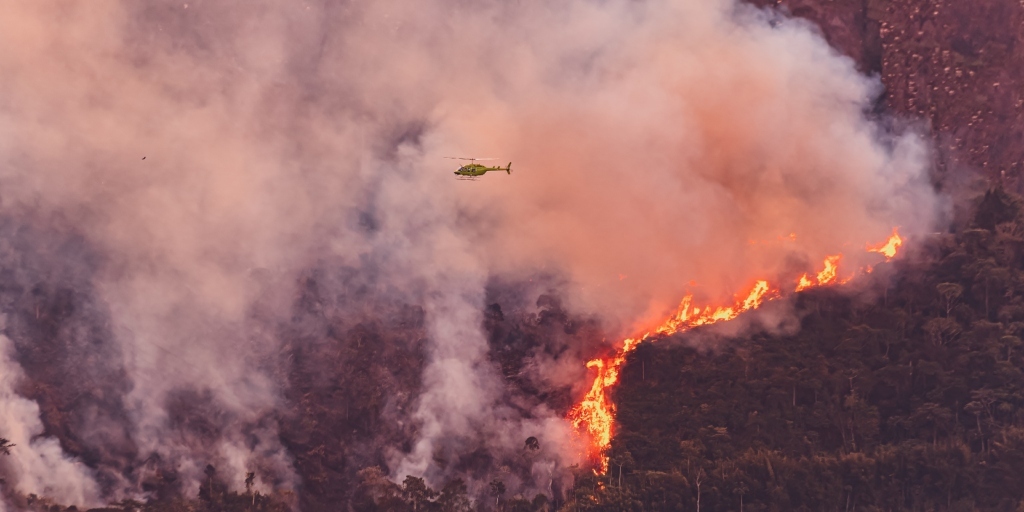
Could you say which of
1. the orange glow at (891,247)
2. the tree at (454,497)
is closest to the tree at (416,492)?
the tree at (454,497)

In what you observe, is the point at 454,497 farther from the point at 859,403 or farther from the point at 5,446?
the point at 859,403

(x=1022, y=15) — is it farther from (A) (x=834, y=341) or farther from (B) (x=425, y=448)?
(B) (x=425, y=448)

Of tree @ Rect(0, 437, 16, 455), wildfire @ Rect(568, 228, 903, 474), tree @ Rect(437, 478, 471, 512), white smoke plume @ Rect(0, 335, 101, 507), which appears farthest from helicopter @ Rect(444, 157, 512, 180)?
tree @ Rect(0, 437, 16, 455)

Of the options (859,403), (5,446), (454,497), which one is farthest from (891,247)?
(5,446)

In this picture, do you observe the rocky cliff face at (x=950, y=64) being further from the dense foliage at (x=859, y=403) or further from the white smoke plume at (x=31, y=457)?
the white smoke plume at (x=31, y=457)

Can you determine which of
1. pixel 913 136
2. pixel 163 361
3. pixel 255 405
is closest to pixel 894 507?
pixel 913 136

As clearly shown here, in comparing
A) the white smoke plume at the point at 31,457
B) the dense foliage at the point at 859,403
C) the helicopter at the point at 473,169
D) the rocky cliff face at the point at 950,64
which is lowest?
the white smoke plume at the point at 31,457
